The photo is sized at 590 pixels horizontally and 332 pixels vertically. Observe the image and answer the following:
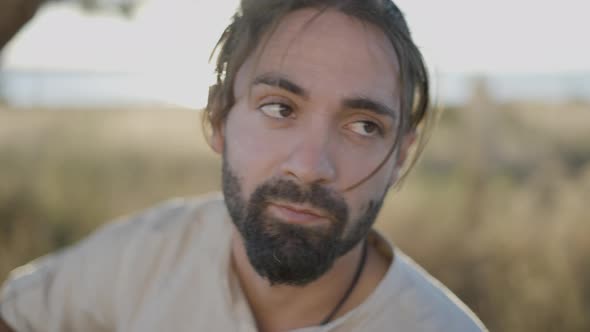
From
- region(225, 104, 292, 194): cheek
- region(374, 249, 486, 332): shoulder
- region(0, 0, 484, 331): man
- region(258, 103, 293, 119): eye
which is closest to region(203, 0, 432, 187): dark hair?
region(0, 0, 484, 331): man

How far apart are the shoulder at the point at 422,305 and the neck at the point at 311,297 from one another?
11 cm

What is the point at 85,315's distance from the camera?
264 centimetres

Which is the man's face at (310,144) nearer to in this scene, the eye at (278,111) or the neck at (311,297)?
the eye at (278,111)

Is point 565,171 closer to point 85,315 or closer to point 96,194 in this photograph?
point 96,194

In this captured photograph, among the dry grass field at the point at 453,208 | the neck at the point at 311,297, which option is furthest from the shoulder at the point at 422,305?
the dry grass field at the point at 453,208

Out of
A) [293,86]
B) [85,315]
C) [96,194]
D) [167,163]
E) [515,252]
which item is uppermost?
[293,86]

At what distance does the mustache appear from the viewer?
208 cm

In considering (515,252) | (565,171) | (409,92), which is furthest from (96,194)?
(409,92)

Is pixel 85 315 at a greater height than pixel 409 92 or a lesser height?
lesser

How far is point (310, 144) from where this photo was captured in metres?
2.11

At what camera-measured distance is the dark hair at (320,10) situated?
2.26 m

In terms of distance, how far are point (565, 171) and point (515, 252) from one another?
2.67 metres

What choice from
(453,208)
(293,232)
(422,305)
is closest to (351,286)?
(422,305)

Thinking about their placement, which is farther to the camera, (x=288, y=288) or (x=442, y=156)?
(x=442, y=156)
